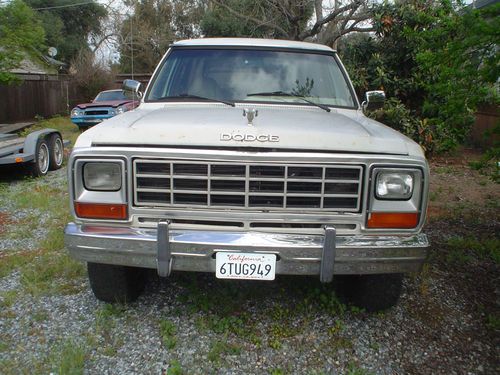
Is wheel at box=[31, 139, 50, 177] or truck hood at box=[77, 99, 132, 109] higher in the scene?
truck hood at box=[77, 99, 132, 109]

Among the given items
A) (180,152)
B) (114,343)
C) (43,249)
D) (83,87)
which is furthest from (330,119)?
(83,87)

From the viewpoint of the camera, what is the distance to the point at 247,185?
253 centimetres

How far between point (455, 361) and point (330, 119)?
1.72 metres

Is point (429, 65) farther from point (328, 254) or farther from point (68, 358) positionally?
point (68, 358)

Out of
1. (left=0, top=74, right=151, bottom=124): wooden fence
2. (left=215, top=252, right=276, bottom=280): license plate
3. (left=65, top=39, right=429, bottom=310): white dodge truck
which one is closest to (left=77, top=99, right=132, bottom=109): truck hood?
(left=0, top=74, right=151, bottom=124): wooden fence

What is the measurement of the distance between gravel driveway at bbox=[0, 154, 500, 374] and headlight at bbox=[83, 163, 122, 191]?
968 millimetres

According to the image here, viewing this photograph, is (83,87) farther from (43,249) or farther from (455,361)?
(455,361)

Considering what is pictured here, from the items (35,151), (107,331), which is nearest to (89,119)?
(35,151)

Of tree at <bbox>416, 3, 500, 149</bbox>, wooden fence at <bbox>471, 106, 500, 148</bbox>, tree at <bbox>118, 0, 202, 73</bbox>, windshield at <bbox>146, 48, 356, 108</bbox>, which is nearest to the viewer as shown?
tree at <bbox>416, 3, 500, 149</bbox>

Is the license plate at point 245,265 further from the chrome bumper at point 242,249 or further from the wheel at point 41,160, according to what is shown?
the wheel at point 41,160

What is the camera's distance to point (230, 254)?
2512 mm

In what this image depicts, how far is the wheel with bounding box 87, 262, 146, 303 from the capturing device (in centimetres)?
297

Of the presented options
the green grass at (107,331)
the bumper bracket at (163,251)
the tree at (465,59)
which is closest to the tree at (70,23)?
the tree at (465,59)

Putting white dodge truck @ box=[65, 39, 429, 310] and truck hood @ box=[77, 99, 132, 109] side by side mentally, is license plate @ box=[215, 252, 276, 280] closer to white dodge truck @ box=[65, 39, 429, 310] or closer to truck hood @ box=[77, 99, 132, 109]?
white dodge truck @ box=[65, 39, 429, 310]
